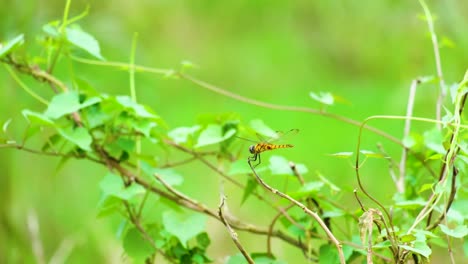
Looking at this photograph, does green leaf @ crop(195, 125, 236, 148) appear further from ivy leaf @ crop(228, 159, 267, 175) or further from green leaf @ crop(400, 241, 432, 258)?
green leaf @ crop(400, 241, 432, 258)

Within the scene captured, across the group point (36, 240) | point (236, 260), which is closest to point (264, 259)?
point (236, 260)

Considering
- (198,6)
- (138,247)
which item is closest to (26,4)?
(138,247)

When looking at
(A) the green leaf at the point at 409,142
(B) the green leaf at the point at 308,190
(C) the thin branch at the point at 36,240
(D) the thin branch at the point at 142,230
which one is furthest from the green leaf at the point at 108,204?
(C) the thin branch at the point at 36,240

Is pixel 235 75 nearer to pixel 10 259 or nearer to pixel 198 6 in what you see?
pixel 198 6

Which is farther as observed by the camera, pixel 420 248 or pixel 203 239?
pixel 203 239

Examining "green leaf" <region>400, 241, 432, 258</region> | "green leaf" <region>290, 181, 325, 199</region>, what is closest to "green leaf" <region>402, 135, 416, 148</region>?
"green leaf" <region>290, 181, 325, 199</region>

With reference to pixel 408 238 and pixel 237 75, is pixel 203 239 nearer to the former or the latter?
pixel 408 238
